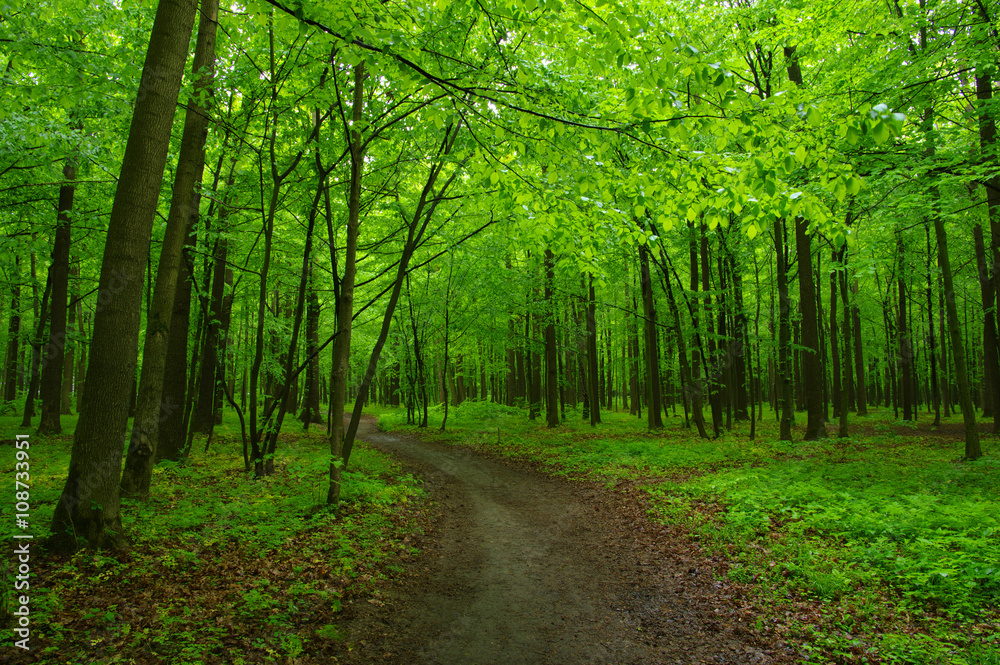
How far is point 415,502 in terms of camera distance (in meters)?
9.05

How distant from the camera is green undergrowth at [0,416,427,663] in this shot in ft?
11.5

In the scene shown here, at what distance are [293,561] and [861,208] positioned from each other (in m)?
12.9

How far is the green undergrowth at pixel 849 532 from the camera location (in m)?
4.27

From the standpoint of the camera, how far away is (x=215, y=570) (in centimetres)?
484

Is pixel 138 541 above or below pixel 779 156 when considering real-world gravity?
below

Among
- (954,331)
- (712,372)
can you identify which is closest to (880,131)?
(954,331)

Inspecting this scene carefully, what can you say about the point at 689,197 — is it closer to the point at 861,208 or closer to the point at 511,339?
the point at 861,208

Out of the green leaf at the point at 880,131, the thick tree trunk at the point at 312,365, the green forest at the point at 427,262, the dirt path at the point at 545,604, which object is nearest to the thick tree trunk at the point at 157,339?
the green forest at the point at 427,262

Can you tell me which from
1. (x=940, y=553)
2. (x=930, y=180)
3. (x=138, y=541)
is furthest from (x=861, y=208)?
(x=138, y=541)

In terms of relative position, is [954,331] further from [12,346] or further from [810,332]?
[12,346]

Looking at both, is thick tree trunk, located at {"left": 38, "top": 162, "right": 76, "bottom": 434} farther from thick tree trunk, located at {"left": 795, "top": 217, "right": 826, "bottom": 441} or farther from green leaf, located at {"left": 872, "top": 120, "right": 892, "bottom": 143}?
thick tree trunk, located at {"left": 795, "top": 217, "right": 826, "bottom": 441}

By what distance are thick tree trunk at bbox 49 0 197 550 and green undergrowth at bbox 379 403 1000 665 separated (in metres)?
6.56

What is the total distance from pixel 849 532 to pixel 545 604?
4485 millimetres

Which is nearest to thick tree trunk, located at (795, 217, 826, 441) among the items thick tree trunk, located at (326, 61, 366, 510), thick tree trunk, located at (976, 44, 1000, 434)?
thick tree trunk, located at (976, 44, 1000, 434)
